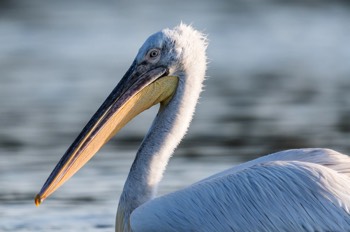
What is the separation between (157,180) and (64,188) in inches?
96.2

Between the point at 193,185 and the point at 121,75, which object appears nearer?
the point at 193,185

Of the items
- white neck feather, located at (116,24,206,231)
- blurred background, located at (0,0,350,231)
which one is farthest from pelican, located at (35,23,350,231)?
blurred background, located at (0,0,350,231)

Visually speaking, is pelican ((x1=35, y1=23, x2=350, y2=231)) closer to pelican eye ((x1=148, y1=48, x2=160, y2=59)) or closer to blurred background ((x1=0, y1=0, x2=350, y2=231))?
pelican eye ((x1=148, y1=48, x2=160, y2=59))

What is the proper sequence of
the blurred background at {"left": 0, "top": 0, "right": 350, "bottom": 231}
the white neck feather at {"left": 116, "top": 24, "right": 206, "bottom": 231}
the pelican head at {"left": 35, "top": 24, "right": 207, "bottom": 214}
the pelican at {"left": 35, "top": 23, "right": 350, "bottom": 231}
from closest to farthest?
1. the pelican at {"left": 35, "top": 23, "right": 350, "bottom": 231}
2. the white neck feather at {"left": 116, "top": 24, "right": 206, "bottom": 231}
3. the pelican head at {"left": 35, "top": 24, "right": 207, "bottom": 214}
4. the blurred background at {"left": 0, "top": 0, "right": 350, "bottom": 231}

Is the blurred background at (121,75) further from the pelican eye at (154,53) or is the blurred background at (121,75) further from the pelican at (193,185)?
the pelican eye at (154,53)

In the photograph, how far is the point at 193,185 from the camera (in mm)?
7059

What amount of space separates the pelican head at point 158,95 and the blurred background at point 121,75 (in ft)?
3.81

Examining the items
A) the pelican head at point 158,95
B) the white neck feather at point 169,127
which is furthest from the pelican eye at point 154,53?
the white neck feather at point 169,127

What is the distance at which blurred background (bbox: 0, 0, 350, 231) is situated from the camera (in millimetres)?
9641

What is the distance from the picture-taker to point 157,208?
682 cm

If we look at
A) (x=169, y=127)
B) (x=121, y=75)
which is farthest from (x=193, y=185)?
(x=121, y=75)

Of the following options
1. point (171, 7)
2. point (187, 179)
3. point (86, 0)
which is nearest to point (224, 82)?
point (187, 179)

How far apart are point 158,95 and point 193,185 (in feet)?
2.51

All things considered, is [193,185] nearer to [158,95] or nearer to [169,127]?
[169,127]
